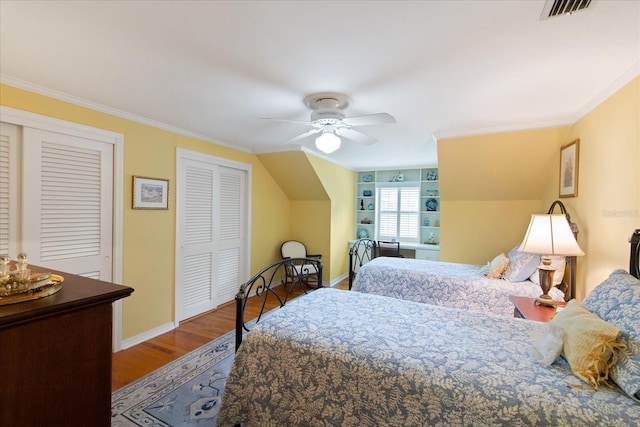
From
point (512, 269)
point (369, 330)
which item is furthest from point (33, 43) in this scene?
point (512, 269)

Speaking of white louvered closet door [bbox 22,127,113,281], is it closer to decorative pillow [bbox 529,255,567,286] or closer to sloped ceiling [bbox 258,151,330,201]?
sloped ceiling [bbox 258,151,330,201]

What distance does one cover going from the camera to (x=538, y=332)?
1.59m

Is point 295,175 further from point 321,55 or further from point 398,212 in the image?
point 321,55

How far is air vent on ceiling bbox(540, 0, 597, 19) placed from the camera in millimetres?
Answer: 1235

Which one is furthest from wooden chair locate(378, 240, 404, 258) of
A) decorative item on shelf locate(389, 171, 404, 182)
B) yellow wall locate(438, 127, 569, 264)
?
decorative item on shelf locate(389, 171, 404, 182)

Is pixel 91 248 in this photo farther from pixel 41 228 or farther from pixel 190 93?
pixel 190 93

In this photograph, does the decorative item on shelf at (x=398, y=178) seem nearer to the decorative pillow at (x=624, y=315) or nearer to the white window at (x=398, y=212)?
the white window at (x=398, y=212)

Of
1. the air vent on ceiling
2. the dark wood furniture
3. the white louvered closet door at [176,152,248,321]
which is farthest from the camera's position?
the white louvered closet door at [176,152,248,321]

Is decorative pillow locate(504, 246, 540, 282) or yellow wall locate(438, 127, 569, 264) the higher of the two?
yellow wall locate(438, 127, 569, 264)

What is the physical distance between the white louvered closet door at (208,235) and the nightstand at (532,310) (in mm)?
3461

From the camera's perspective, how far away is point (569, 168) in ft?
9.45

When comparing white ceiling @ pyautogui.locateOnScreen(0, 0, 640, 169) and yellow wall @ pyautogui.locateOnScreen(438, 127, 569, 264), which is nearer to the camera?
white ceiling @ pyautogui.locateOnScreen(0, 0, 640, 169)

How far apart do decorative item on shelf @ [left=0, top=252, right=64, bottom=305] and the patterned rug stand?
146 centimetres

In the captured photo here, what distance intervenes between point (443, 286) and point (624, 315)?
6.27 feet
